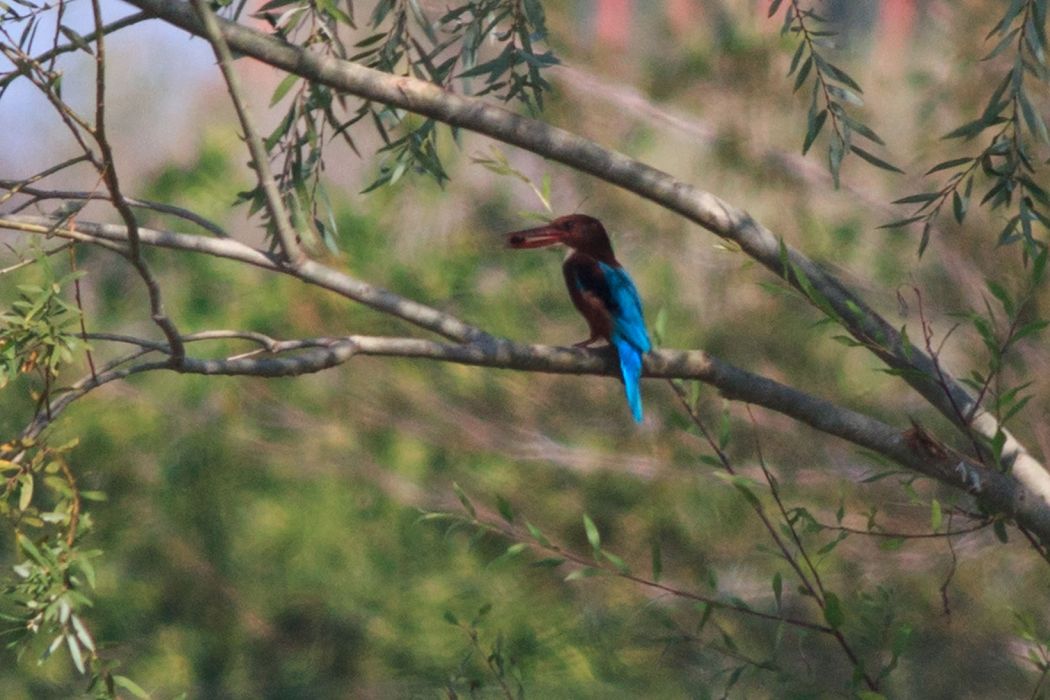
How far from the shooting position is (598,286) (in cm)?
254

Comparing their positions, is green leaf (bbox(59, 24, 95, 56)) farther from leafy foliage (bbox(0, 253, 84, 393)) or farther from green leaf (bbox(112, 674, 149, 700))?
green leaf (bbox(112, 674, 149, 700))

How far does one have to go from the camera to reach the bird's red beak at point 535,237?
2.27 metres

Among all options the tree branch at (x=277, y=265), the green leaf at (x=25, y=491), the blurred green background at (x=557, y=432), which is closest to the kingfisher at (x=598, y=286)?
the tree branch at (x=277, y=265)

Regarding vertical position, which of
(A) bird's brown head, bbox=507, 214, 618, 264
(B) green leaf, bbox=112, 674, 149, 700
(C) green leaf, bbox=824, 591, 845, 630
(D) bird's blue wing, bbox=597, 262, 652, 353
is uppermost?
(A) bird's brown head, bbox=507, 214, 618, 264

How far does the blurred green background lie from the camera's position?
381 cm

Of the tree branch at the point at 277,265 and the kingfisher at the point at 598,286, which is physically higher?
the kingfisher at the point at 598,286

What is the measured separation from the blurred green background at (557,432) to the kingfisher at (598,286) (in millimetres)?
1254

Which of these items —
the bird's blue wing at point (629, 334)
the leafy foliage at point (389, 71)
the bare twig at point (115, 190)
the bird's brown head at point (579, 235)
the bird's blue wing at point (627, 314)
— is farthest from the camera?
the bird's brown head at point (579, 235)

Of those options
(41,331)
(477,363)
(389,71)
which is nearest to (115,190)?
(41,331)

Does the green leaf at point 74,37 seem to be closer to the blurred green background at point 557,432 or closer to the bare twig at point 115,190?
the bare twig at point 115,190

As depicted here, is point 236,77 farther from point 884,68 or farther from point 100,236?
point 884,68

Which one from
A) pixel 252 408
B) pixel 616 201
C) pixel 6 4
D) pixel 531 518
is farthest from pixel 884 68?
pixel 6 4

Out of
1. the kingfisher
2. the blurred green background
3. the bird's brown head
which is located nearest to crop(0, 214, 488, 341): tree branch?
the kingfisher

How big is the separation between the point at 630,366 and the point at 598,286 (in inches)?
21.7
